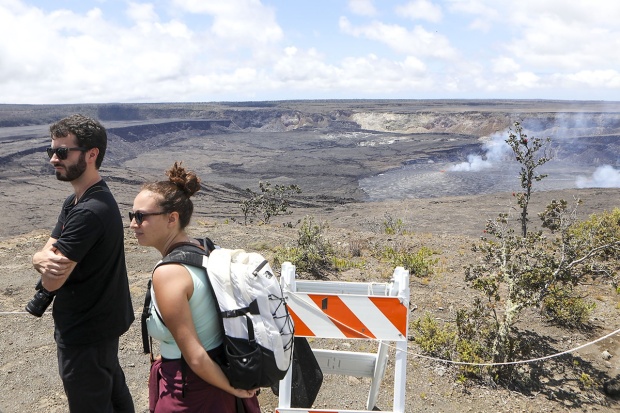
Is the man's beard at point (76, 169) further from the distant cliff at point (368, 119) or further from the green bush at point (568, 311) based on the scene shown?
the distant cliff at point (368, 119)

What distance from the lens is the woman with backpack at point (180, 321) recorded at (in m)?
1.70

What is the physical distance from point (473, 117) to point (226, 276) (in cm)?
8803

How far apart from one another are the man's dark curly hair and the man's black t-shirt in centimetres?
21

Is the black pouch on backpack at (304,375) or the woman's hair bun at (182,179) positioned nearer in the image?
the woman's hair bun at (182,179)

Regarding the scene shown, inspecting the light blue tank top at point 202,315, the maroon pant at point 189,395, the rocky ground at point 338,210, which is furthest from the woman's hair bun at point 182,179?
the rocky ground at point 338,210

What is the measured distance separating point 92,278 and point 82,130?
689 mm

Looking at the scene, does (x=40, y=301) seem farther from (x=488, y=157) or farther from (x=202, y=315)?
(x=488, y=157)

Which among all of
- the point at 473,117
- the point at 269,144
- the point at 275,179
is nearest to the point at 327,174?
the point at 275,179

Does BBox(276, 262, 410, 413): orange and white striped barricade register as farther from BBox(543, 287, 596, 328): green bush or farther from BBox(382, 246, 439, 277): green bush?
BBox(382, 246, 439, 277): green bush

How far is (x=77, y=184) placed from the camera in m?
2.43

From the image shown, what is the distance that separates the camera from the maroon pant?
181 cm

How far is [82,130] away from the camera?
2393mm

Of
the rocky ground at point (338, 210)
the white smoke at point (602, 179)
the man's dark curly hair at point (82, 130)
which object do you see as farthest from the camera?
the white smoke at point (602, 179)

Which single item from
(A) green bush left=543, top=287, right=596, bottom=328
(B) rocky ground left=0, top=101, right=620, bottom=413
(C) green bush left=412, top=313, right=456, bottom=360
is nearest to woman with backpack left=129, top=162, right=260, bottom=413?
(B) rocky ground left=0, top=101, right=620, bottom=413
